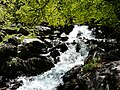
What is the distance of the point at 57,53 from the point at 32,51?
2553 mm

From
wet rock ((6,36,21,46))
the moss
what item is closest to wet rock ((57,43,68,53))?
wet rock ((6,36,21,46))

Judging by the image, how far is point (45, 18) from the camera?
11.3 m

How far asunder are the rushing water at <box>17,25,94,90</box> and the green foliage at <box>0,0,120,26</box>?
18.6 ft

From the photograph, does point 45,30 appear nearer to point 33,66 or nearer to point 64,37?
point 64,37

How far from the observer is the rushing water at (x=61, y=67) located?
18594 millimetres

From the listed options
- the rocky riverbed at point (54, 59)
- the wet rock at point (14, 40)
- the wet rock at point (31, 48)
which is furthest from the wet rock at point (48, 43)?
the wet rock at point (14, 40)

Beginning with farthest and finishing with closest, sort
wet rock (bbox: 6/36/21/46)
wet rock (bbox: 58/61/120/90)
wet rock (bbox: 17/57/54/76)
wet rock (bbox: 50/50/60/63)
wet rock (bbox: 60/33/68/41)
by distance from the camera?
wet rock (bbox: 60/33/68/41) < wet rock (bbox: 50/50/60/63) < wet rock (bbox: 6/36/21/46) < wet rock (bbox: 17/57/54/76) < wet rock (bbox: 58/61/120/90)

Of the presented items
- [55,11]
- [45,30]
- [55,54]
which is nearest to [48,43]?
[55,54]

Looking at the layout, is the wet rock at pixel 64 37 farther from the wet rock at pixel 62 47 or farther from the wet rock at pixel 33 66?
the wet rock at pixel 33 66

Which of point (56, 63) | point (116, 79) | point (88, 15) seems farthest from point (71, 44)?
point (116, 79)

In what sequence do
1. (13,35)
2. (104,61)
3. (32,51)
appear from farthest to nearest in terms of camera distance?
(13,35), (32,51), (104,61)

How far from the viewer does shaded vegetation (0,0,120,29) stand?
11227 mm

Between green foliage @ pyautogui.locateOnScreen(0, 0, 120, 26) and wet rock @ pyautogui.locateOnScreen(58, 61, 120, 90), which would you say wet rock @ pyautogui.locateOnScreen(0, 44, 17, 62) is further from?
wet rock @ pyautogui.locateOnScreen(58, 61, 120, 90)

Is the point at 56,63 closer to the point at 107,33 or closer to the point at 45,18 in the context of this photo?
the point at 107,33
